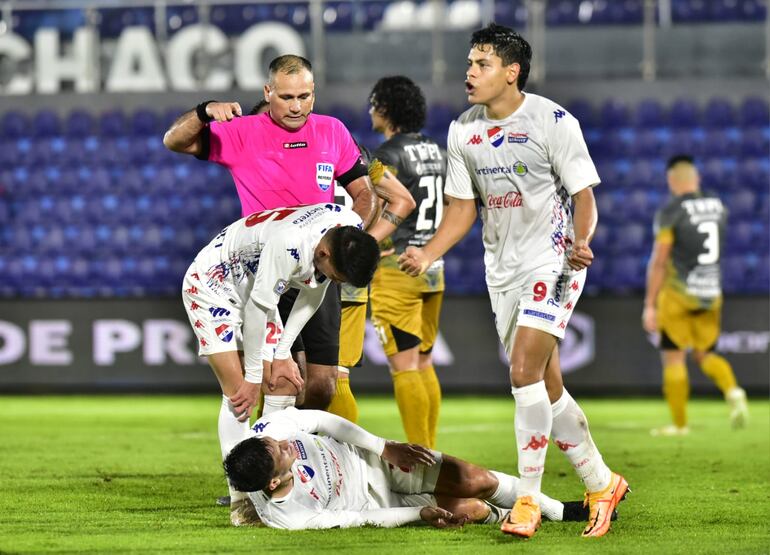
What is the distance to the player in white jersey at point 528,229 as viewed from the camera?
5.12 m

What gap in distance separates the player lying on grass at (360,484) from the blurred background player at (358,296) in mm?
1198

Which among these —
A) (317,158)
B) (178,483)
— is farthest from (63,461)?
(317,158)

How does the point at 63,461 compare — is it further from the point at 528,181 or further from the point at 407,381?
the point at 528,181

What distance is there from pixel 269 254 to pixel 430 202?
2.87 meters

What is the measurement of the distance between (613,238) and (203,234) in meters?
4.77

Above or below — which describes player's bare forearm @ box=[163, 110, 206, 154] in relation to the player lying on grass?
above

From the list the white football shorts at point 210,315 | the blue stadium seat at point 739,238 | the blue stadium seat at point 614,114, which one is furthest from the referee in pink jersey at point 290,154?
the blue stadium seat at point 739,238

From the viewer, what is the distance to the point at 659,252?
33.3ft

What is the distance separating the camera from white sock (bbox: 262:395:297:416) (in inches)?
215

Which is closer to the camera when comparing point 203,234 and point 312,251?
point 312,251

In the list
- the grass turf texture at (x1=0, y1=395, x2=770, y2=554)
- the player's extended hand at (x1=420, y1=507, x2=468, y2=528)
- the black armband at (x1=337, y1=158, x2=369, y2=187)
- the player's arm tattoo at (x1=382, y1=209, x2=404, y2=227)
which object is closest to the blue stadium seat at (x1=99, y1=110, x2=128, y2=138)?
the grass turf texture at (x1=0, y1=395, x2=770, y2=554)

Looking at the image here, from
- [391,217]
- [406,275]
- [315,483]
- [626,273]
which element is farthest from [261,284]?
[626,273]

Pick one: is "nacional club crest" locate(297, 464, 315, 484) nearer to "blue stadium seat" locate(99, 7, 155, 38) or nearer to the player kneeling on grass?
the player kneeling on grass

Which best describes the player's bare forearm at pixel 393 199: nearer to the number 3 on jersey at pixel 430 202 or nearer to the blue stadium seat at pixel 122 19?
the number 3 on jersey at pixel 430 202
